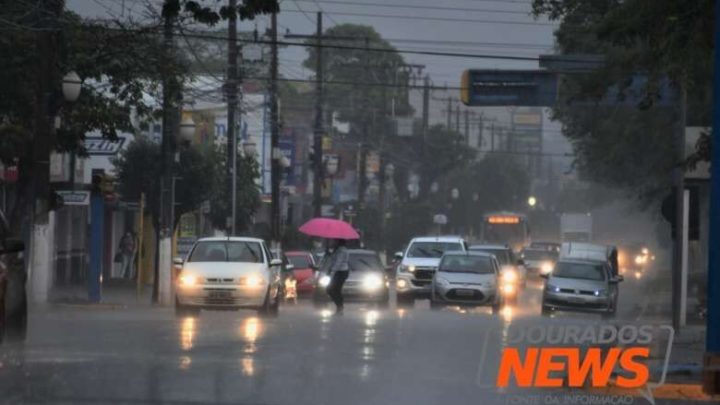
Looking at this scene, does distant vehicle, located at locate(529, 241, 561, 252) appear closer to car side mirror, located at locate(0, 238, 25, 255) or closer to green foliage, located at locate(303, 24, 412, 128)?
green foliage, located at locate(303, 24, 412, 128)

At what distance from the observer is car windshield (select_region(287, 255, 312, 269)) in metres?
44.2

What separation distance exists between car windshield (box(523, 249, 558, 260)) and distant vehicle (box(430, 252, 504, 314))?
30208 mm

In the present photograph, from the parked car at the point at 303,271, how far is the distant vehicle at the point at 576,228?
49.3m

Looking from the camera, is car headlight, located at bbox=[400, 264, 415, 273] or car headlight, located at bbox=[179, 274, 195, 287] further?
car headlight, located at bbox=[400, 264, 415, 273]

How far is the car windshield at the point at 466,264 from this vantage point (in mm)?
34969

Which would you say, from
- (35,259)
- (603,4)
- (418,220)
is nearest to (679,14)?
(603,4)

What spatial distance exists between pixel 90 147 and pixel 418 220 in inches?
1739

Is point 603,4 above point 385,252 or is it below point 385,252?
above

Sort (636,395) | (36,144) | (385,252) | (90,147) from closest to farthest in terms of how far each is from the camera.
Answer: (636,395)
(36,144)
(90,147)
(385,252)

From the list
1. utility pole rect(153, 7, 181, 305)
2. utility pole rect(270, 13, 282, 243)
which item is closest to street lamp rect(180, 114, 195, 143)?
utility pole rect(153, 7, 181, 305)

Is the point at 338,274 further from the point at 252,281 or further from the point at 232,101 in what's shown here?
the point at 232,101

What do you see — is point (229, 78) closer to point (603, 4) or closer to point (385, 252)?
point (603, 4)

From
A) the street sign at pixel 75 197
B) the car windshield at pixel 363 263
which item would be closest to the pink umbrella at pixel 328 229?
the car windshield at pixel 363 263

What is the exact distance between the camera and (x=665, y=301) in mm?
47281
